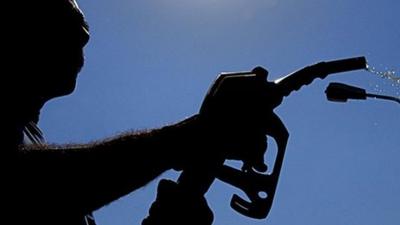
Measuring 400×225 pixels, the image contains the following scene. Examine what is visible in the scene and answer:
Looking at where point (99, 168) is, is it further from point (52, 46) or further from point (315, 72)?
point (315, 72)

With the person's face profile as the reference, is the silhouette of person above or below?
below

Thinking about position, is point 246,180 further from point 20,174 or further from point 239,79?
point 20,174

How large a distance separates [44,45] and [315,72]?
1441 millimetres

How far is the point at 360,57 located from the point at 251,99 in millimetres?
788

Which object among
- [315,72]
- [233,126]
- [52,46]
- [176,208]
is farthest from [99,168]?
[315,72]

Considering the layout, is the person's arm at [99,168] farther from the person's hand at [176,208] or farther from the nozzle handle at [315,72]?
the nozzle handle at [315,72]

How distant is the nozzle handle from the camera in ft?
9.21

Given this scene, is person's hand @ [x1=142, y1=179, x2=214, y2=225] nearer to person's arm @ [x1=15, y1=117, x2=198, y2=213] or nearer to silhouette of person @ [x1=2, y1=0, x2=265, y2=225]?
silhouette of person @ [x1=2, y1=0, x2=265, y2=225]

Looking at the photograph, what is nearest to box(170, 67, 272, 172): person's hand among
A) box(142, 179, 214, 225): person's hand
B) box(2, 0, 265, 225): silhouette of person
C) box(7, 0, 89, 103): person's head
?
box(2, 0, 265, 225): silhouette of person

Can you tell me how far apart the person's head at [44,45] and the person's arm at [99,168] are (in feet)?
2.05

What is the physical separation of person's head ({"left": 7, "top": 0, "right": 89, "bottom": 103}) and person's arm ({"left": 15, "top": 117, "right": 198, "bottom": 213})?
63 centimetres

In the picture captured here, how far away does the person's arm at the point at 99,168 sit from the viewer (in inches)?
105

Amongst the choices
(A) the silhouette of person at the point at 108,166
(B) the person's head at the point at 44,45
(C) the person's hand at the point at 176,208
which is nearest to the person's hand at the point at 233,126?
Result: (A) the silhouette of person at the point at 108,166

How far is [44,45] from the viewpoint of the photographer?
3.30 metres
